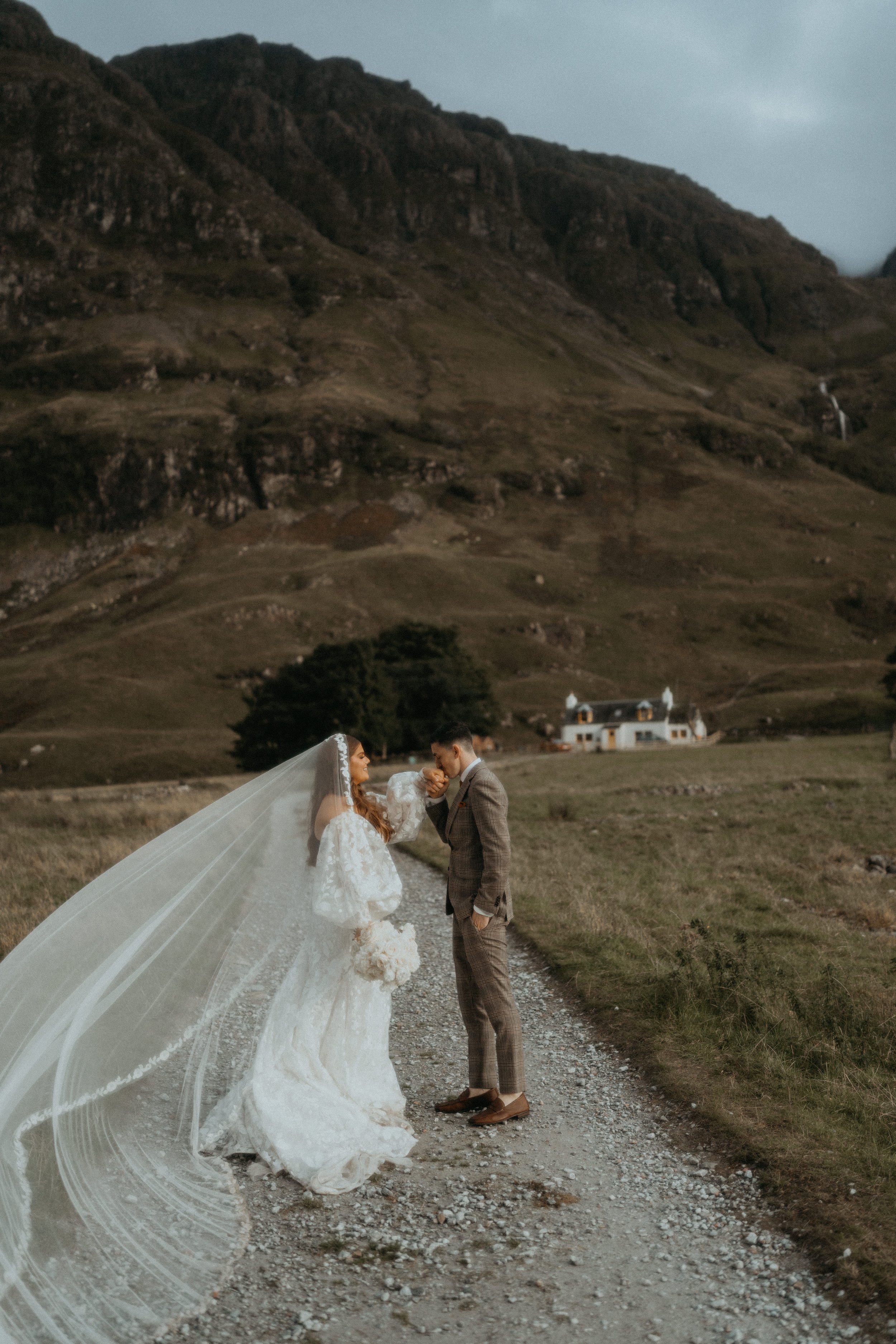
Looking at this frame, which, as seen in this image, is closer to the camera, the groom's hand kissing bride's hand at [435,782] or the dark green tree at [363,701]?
the groom's hand kissing bride's hand at [435,782]

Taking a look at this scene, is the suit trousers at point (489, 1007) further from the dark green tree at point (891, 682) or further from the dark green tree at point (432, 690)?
the dark green tree at point (891, 682)

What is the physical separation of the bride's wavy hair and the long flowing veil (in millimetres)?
22

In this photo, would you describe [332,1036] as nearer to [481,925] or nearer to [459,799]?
[481,925]

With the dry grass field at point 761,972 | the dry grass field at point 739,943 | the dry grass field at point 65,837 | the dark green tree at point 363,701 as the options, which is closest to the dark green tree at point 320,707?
the dark green tree at point 363,701

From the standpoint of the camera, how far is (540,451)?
181m

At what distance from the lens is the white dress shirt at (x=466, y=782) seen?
6973 mm

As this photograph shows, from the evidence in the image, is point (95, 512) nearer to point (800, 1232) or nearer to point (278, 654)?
point (278, 654)

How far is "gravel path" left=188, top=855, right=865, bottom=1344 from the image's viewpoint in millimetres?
4492

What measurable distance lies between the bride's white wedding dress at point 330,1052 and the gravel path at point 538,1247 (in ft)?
0.71

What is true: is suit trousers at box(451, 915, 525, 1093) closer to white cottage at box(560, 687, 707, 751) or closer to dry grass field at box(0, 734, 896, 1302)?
dry grass field at box(0, 734, 896, 1302)

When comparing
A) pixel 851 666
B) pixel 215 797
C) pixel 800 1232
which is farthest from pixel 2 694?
pixel 800 1232

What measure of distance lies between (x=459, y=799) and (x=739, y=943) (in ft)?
17.1

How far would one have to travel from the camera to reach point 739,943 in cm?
1079

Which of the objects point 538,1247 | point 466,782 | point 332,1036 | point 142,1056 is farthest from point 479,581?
point 538,1247
